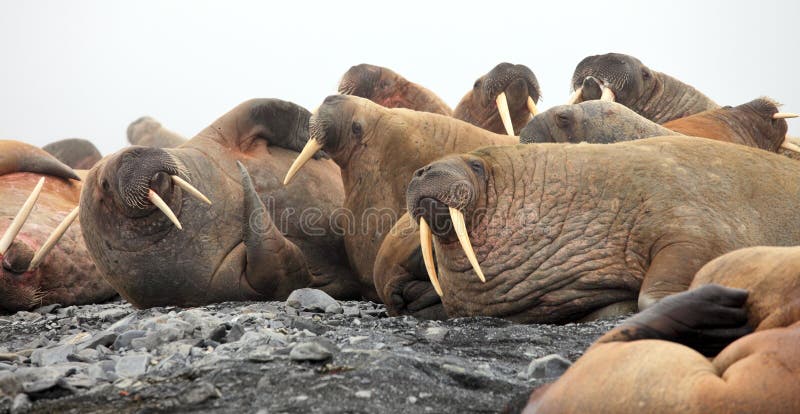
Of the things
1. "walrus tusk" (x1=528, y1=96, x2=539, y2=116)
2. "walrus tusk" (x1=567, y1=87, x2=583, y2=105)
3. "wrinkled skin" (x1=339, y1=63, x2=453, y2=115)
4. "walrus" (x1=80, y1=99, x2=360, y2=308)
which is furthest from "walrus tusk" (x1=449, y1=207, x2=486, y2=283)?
"wrinkled skin" (x1=339, y1=63, x2=453, y2=115)

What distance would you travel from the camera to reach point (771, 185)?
4680 mm

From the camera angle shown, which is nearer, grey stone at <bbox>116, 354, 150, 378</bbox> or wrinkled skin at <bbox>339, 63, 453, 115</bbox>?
grey stone at <bbox>116, 354, 150, 378</bbox>

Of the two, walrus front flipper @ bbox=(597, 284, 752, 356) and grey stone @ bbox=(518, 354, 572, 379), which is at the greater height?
walrus front flipper @ bbox=(597, 284, 752, 356)

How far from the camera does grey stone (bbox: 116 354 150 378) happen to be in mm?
3711

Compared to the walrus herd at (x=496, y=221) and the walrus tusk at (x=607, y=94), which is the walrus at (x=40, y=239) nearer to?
the walrus herd at (x=496, y=221)

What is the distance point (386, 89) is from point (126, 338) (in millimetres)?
4727

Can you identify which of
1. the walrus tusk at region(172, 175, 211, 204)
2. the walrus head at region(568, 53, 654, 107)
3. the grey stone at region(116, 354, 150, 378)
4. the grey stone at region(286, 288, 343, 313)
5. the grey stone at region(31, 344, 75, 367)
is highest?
the walrus head at region(568, 53, 654, 107)

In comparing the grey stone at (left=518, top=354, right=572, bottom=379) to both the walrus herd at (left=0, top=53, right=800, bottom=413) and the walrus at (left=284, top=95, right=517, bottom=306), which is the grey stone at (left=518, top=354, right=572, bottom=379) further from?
the walrus at (left=284, top=95, right=517, bottom=306)

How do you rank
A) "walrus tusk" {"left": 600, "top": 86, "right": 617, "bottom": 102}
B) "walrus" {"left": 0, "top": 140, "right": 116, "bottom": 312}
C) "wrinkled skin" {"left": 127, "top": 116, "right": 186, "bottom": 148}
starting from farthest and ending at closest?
"wrinkled skin" {"left": 127, "top": 116, "right": 186, "bottom": 148} < "walrus tusk" {"left": 600, "top": 86, "right": 617, "bottom": 102} < "walrus" {"left": 0, "top": 140, "right": 116, "bottom": 312}

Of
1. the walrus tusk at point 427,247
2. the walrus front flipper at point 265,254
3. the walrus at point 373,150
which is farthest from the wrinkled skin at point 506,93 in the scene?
the walrus tusk at point 427,247

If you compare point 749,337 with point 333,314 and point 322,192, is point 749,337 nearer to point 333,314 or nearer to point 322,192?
point 333,314

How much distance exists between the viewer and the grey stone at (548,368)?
3484 millimetres

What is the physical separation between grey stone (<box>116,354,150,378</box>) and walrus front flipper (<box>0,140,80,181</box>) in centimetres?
484

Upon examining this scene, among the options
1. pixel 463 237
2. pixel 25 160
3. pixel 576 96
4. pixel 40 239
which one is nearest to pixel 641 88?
pixel 576 96
